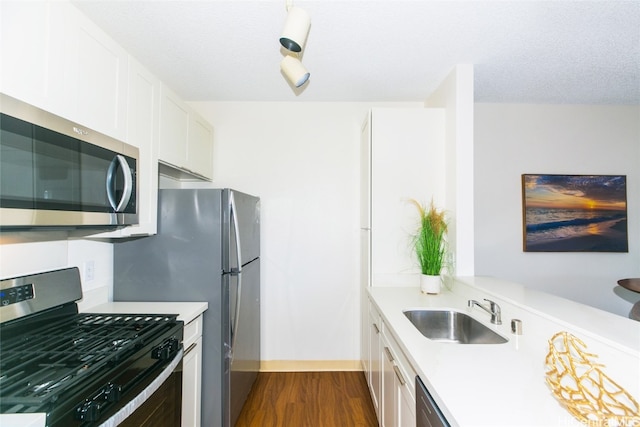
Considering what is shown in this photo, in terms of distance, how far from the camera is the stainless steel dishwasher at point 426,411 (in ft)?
2.86

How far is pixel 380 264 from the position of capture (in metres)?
2.25

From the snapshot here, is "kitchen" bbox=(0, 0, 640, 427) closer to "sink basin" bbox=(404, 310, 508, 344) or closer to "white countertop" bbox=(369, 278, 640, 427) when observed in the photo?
"sink basin" bbox=(404, 310, 508, 344)

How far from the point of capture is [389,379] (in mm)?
1558

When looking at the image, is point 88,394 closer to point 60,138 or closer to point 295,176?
point 60,138

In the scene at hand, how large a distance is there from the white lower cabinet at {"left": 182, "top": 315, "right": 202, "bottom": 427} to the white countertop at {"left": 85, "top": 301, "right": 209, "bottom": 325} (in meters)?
0.07

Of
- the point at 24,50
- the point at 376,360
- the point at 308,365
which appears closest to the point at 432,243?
the point at 376,360

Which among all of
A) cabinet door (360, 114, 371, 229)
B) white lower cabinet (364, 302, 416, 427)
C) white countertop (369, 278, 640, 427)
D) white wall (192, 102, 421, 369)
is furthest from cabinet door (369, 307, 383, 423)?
cabinet door (360, 114, 371, 229)

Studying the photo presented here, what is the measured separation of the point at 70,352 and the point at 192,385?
78 centimetres

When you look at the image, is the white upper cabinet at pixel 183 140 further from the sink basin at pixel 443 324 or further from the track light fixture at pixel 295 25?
the sink basin at pixel 443 324

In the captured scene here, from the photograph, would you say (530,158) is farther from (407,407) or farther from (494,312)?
(407,407)

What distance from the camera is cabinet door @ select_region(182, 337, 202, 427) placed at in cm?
158

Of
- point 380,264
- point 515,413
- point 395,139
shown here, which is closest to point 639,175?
point 395,139

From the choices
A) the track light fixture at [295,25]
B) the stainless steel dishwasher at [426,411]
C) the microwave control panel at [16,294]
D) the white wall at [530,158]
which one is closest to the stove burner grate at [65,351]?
the microwave control panel at [16,294]

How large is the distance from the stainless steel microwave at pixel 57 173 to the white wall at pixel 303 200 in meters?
1.44
